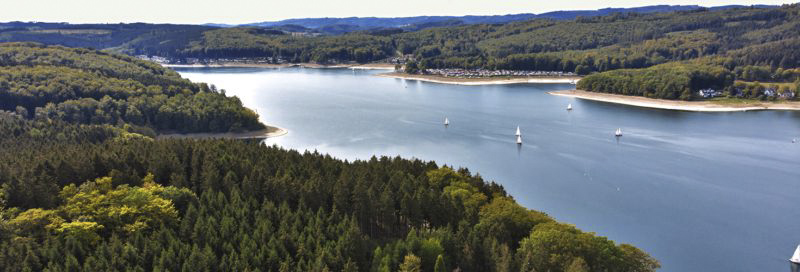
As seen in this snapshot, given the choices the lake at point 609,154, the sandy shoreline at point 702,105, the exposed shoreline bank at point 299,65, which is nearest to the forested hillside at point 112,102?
the lake at point 609,154

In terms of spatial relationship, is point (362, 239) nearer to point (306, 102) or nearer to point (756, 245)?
point (756, 245)

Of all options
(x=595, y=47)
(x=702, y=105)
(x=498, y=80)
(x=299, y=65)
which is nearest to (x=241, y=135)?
(x=702, y=105)

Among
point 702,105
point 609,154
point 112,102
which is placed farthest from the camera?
point 702,105

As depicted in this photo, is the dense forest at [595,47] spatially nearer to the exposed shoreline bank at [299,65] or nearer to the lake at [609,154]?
the exposed shoreline bank at [299,65]

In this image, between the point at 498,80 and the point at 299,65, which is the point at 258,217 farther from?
the point at 299,65

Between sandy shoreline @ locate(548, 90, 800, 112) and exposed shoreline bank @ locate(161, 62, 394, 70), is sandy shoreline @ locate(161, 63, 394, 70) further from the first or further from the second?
sandy shoreline @ locate(548, 90, 800, 112)

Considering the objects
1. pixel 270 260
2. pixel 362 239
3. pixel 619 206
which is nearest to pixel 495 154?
pixel 619 206

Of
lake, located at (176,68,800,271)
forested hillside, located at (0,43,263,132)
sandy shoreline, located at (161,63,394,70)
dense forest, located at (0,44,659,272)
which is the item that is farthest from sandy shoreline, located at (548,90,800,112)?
sandy shoreline, located at (161,63,394,70)
